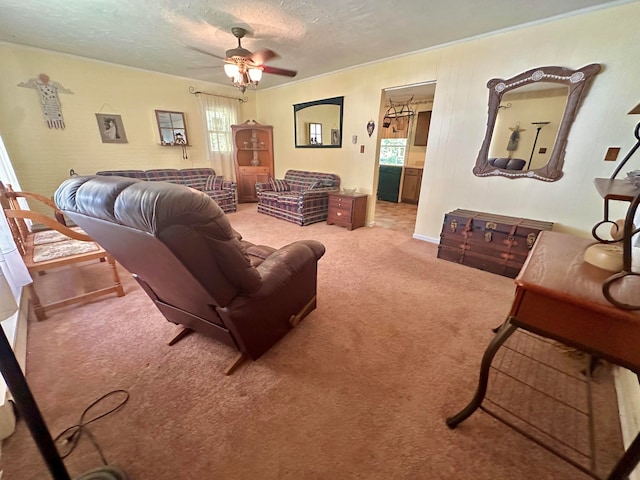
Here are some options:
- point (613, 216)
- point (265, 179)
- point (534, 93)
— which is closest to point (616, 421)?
point (613, 216)

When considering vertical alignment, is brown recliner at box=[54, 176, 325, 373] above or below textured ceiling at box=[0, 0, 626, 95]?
below

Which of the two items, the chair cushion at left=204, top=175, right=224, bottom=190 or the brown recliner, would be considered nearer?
the brown recliner

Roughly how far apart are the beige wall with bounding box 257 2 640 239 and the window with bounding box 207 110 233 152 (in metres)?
2.23

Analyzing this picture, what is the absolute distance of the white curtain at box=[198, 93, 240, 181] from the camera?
5107 mm

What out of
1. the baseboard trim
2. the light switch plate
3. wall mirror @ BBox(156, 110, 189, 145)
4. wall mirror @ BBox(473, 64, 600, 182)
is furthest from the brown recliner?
wall mirror @ BBox(156, 110, 189, 145)

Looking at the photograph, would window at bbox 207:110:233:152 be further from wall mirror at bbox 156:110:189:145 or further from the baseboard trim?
the baseboard trim

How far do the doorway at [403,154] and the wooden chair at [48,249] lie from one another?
14.3 ft

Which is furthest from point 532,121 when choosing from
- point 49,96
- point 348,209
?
point 49,96

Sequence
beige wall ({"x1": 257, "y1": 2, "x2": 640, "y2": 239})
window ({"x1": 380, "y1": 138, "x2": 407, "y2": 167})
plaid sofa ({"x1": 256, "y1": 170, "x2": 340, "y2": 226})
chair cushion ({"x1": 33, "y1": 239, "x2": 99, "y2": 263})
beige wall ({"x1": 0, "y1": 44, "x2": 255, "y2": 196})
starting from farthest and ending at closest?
window ({"x1": 380, "y1": 138, "x2": 407, "y2": 167})
plaid sofa ({"x1": 256, "y1": 170, "x2": 340, "y2": 226})
beige wall ({"x1": 0, "y1": 44, "x2": 255, "y2": 196})
beige wall ({"x1": 257, "y1": 2, "x2": 640, "y2": 239})
chair cushion ({"x1": 33, "y1": 239, "x2": 99, "y2": 263})

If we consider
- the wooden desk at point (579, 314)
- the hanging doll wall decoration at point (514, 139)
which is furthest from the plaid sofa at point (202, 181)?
the wooden desk at point (579, 314)

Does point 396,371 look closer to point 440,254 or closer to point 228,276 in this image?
point 228,276

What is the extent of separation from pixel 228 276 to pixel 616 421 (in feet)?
6.44

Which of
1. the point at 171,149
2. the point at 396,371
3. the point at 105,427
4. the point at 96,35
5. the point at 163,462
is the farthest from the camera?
the point at 171,149

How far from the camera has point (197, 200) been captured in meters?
0.85
